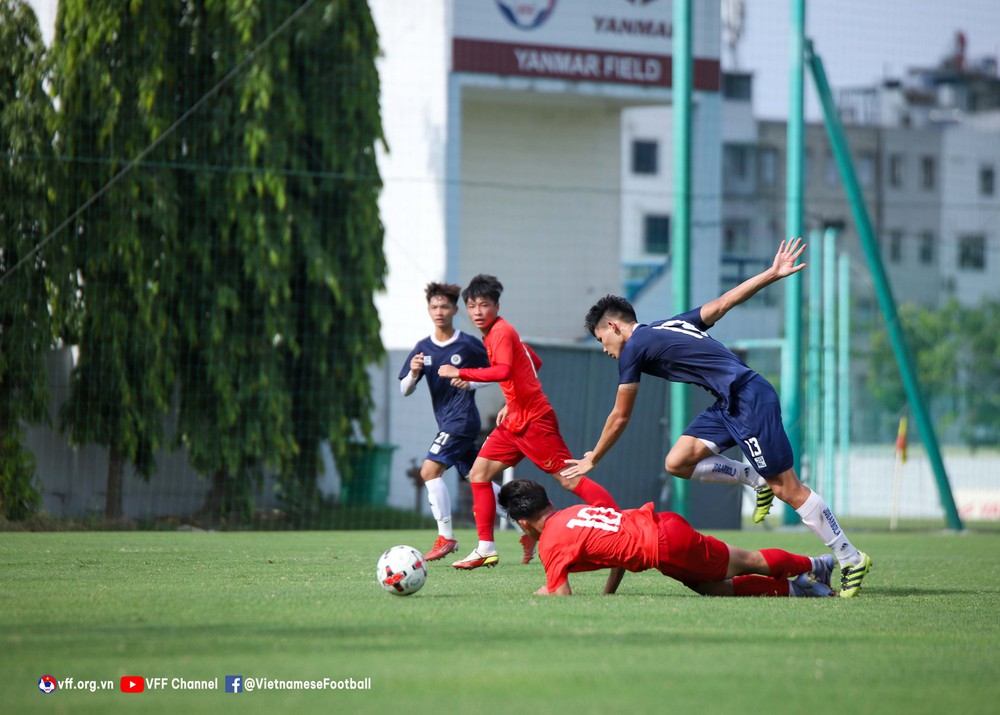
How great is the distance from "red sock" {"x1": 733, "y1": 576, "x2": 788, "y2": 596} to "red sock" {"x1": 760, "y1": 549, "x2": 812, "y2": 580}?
0.13 feet

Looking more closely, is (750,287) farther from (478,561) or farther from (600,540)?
(478,561)

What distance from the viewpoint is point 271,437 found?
55.4ft

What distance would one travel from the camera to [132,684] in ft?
14.3

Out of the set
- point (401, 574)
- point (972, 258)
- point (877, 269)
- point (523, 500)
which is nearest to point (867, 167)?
point (972, 258)

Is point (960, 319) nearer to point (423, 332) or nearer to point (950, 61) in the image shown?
point (950, 61)

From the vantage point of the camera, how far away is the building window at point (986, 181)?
2520 inches

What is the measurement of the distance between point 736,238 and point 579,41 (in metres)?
38.8

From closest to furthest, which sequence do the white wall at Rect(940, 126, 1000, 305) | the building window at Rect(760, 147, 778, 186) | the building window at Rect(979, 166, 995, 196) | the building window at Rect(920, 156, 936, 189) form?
the white wall at Rect(940, 126, 1000, 305) → the building window at Rect(760, 147, 778, 186) → the building window at Rect(920, 156, 936, 189) → the building window at Rect(979, 166, 995, 196)

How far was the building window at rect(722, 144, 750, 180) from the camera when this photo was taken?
6200 cm

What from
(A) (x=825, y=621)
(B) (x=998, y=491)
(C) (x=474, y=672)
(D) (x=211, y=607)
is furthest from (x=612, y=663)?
(B) (x=998, y=491)

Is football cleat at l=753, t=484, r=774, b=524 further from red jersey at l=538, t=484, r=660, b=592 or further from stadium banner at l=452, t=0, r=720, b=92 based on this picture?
stadium banner at l=452, t=0, r=720, b=92

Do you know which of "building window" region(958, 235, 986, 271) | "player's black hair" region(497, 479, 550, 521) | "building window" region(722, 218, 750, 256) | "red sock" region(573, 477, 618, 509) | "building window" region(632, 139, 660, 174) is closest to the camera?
"player's black hair" region(497, 479, 550, 521)

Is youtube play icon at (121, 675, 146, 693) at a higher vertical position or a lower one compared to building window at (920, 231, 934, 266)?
lower

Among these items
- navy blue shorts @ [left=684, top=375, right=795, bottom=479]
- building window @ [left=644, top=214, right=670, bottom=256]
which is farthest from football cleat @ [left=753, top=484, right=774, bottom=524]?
building window @ [left=644, top=214, right=670, bottom=256]
